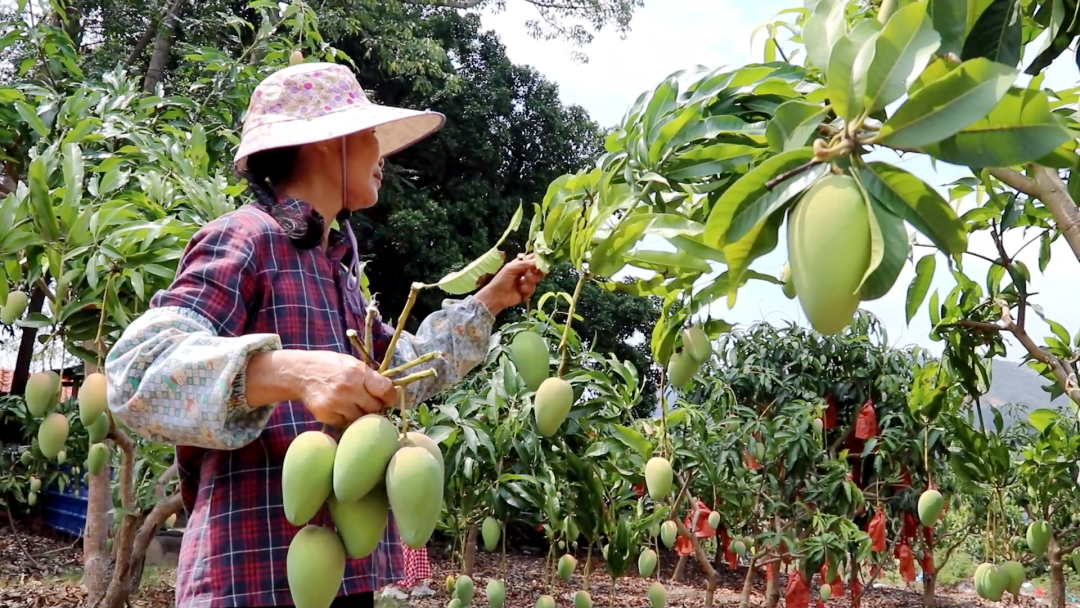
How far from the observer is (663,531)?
310 centimetres

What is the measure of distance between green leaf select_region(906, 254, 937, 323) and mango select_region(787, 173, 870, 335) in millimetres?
780

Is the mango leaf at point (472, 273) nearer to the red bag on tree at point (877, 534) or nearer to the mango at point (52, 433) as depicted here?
the mango at point (52, 433)

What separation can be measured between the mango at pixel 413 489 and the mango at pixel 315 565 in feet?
0.25

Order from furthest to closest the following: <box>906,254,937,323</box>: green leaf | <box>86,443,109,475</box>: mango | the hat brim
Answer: <box>86,443,109,475</box>: mango, <box>906,254,937,323</box>: green leaf, the hat brim

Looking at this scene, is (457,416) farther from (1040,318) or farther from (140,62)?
(140,62)

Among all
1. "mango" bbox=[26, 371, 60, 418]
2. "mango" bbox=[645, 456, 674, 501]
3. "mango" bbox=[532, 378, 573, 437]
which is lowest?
"mango" bbox=[645, 456, 674, 501]

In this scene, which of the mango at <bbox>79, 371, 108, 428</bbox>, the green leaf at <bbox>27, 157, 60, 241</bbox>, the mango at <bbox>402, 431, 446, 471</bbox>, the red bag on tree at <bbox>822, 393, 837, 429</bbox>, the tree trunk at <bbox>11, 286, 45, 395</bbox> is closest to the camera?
the mango at <bbox>402, 431, 446, 471</bbox>

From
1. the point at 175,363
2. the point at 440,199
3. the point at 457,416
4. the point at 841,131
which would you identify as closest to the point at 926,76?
the point at 841,131

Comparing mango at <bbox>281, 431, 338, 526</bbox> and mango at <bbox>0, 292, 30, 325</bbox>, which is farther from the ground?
mango at <bbox>0, 292, 30, 325</bbox>

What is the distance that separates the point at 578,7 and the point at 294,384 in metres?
9.49

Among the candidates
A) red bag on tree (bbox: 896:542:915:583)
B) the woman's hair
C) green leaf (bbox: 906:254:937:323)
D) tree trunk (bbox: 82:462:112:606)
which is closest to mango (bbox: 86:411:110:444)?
tree trunk (bbox: 82:462:112:606)

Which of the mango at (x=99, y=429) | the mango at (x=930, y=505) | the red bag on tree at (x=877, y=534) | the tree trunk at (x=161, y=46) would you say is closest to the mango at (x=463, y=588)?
the mango at (x=99, y=429)

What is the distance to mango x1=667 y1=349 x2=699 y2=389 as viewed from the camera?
132 centimetres

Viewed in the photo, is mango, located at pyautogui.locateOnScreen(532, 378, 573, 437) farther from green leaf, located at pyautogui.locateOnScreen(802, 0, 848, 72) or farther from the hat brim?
green leaf, located at pyautogui.locateOnScreen(802, 0, 848, 72)
